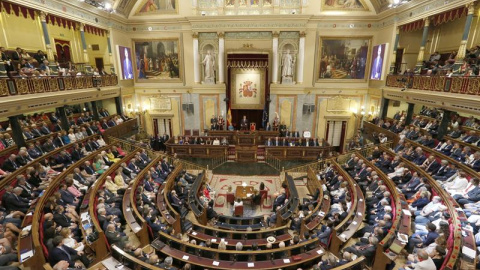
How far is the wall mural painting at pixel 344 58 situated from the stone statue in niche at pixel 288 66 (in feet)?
6.56

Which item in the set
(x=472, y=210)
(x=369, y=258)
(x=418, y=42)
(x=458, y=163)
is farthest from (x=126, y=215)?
(x=418, y=42)

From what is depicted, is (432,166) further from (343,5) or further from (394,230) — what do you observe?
(343,5)

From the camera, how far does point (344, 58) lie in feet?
52.5

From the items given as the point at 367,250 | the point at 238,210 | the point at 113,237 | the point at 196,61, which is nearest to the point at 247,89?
the point at 196,61

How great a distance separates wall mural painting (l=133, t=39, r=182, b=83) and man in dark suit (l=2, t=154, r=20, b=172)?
34.0ft

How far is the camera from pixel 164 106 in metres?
17.6

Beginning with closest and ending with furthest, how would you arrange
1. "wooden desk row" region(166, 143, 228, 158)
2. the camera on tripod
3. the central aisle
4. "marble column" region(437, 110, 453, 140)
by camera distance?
the central aisle < "marble column" region(437, 110, 453, 140) < the camera on tripod < "wooden desk row" region(166, 143, 228, 158)

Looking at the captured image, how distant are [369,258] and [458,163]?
17.9 feet

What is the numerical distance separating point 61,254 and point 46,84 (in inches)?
320

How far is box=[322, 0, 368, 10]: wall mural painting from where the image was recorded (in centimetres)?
1520

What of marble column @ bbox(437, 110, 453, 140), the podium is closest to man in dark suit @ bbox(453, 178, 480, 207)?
marble column @ bbox(437, 110, 453, 140)

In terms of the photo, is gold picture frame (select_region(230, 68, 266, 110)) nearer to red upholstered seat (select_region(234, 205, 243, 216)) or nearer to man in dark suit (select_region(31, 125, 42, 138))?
red upholstered seat (select_region(234, 205, 243, 216))

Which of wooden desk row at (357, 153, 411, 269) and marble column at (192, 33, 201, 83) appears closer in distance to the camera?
wooden desk row at (357, 153, 411, 269)

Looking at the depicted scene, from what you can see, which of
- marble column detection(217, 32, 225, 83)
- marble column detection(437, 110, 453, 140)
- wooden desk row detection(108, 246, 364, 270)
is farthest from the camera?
marble column detection(217, 32, 225, 83)
